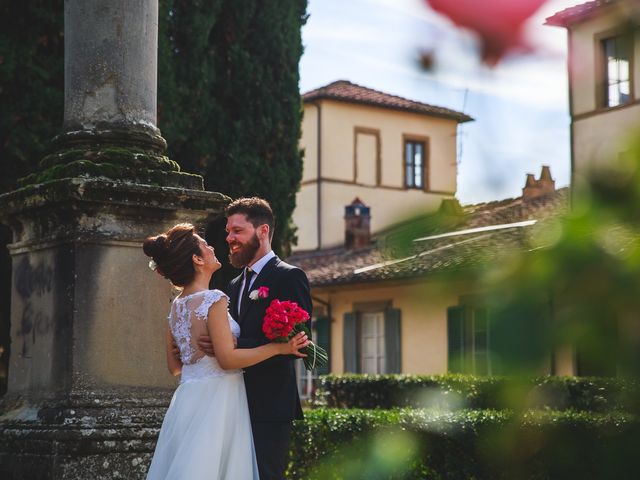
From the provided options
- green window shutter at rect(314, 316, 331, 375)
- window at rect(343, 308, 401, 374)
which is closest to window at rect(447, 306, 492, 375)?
window at rect(343, 308, 401, 374)

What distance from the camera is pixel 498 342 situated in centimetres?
70

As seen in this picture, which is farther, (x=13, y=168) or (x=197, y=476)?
(x=13, y=168)

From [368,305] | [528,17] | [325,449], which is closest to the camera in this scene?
[528,17]

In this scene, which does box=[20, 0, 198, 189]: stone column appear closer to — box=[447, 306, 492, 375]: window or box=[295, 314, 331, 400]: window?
box=[447, 306, 492, 375]: window

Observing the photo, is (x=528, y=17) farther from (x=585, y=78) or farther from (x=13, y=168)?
(x=13, y=168)

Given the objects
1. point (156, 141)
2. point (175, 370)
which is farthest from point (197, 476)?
point (156, 141)

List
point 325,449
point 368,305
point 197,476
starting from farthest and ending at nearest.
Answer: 1. point 368,305
2. point 325,449
3. point 197,476

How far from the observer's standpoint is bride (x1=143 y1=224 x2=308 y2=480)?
429cm

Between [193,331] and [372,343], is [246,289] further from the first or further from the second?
[372,343]

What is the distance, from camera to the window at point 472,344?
74 cm

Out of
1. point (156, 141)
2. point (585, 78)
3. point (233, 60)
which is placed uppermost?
point (233, 60)

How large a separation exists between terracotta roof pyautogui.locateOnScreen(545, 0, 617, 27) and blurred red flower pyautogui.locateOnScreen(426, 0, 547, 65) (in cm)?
2

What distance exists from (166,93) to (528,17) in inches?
398

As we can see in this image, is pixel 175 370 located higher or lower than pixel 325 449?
higher
